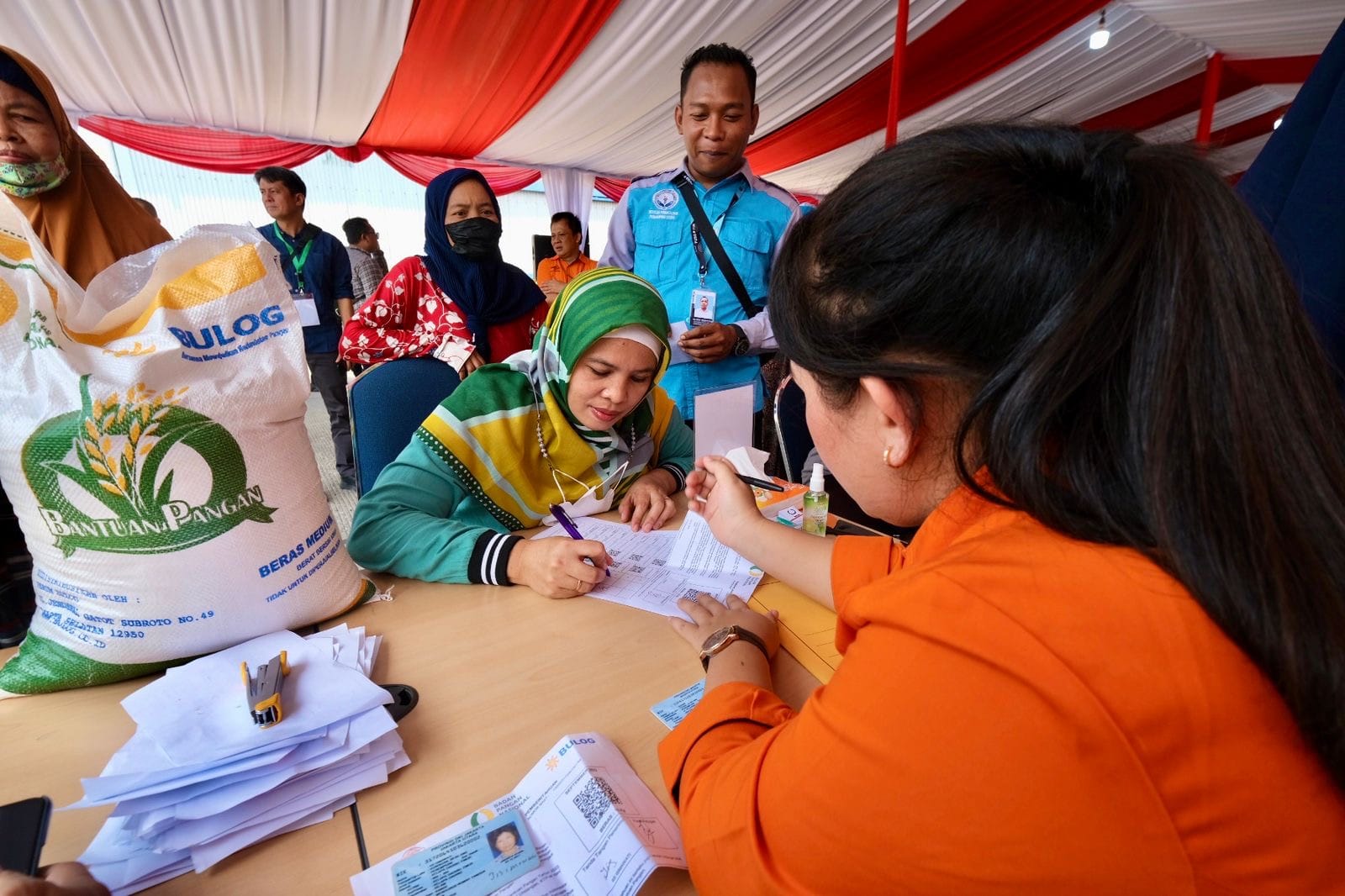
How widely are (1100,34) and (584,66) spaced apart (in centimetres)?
334

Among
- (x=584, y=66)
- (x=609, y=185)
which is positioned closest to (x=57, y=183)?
(x=584, y=66)

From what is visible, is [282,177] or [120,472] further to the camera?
[282,177]

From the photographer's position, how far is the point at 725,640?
75 centimetres

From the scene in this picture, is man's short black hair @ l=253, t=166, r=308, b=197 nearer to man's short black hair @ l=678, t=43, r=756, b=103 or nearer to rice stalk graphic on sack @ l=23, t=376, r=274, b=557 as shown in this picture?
man's short black hair @ l=678, t=43, r=756, b=103

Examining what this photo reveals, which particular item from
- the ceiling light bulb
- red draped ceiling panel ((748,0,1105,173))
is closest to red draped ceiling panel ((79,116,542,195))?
red draped ceiling panel ((748,0,1105,173))

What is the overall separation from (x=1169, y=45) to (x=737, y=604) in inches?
224

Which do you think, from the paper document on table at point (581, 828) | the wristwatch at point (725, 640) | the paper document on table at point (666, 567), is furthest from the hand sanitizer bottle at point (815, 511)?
the paper document on table at point (581, 828)

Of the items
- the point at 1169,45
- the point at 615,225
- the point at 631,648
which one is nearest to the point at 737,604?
the point at 631,648

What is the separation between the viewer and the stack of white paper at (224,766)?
0.52 metres

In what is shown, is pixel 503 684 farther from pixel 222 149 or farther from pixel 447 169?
pixel 222 149

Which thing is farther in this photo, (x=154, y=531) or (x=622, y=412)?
(x=622, y=412)

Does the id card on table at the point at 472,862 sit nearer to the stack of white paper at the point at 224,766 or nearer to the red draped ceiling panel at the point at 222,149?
the stack of white paper at the point at 224,766

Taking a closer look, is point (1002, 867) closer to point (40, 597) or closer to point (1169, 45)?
point (40, 597)

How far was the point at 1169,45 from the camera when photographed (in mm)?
4328
